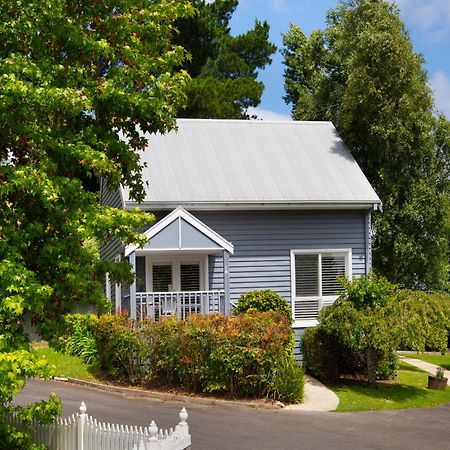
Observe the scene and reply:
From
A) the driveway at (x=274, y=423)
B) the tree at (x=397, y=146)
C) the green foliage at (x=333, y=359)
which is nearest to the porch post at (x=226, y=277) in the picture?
the green foliage at (x=333, y=359)

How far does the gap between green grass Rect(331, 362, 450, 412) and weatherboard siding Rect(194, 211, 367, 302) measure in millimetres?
3691

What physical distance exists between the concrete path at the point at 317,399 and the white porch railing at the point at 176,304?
3055 mm

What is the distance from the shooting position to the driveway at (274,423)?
12.0 meters

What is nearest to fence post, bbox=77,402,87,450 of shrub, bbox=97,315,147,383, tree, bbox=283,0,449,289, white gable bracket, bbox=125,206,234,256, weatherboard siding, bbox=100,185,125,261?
shrub, bbox=97,315,147,383

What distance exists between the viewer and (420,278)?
83.7 ft

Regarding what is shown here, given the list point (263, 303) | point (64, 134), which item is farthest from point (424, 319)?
point (64, 134)

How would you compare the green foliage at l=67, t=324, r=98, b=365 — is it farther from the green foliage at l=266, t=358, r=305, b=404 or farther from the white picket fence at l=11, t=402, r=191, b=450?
the white picket fence at l=11, t=402, r=191, b=450

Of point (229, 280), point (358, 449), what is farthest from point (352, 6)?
point (358, 449)

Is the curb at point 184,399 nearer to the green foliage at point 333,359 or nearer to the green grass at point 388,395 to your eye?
the green grass at point 388,395

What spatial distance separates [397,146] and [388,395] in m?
10.4

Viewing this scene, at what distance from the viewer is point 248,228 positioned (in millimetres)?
20453

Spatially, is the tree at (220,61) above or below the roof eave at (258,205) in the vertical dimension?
above

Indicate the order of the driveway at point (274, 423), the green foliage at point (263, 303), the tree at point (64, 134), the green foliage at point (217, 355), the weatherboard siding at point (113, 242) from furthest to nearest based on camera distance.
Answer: the weatherboard siding at point (113, 242) < the green foliage at point (263, 303) < the green foliage at point (217, 355) < the driveway at point (274, 423) < the tree at point (64, 134)

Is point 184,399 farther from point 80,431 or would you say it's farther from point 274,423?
point 80,431
